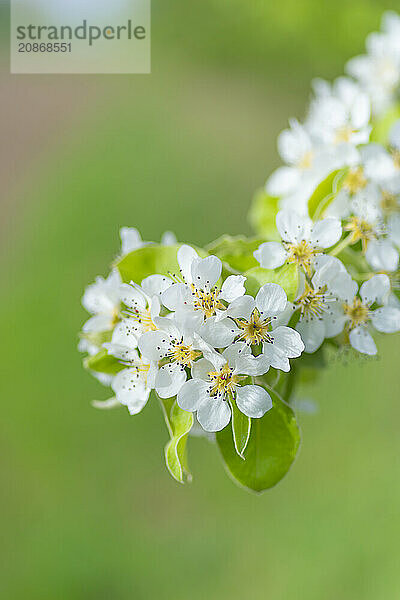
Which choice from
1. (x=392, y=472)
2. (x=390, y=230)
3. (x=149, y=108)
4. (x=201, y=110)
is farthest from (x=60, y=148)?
(x=390, y=230)

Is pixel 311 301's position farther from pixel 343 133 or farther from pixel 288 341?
pixel 343 133

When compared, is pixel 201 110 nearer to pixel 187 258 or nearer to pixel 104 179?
pixel 104 179

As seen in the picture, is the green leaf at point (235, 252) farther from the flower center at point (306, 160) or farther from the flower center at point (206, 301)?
the flower center at point (306, 160)

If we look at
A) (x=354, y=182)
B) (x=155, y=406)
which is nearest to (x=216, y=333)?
(x=354, y=182)

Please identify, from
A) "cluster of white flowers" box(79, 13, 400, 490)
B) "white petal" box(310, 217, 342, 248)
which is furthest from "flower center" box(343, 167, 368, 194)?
"white petal" box(310, 217, 342, 248)

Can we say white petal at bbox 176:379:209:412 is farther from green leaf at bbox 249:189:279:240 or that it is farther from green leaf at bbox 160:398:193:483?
green leaf at bbox 249:189:279:240

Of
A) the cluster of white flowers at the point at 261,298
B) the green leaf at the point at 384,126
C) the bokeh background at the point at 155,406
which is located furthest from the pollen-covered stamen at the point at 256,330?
the bokeh background at the point at 155,406
